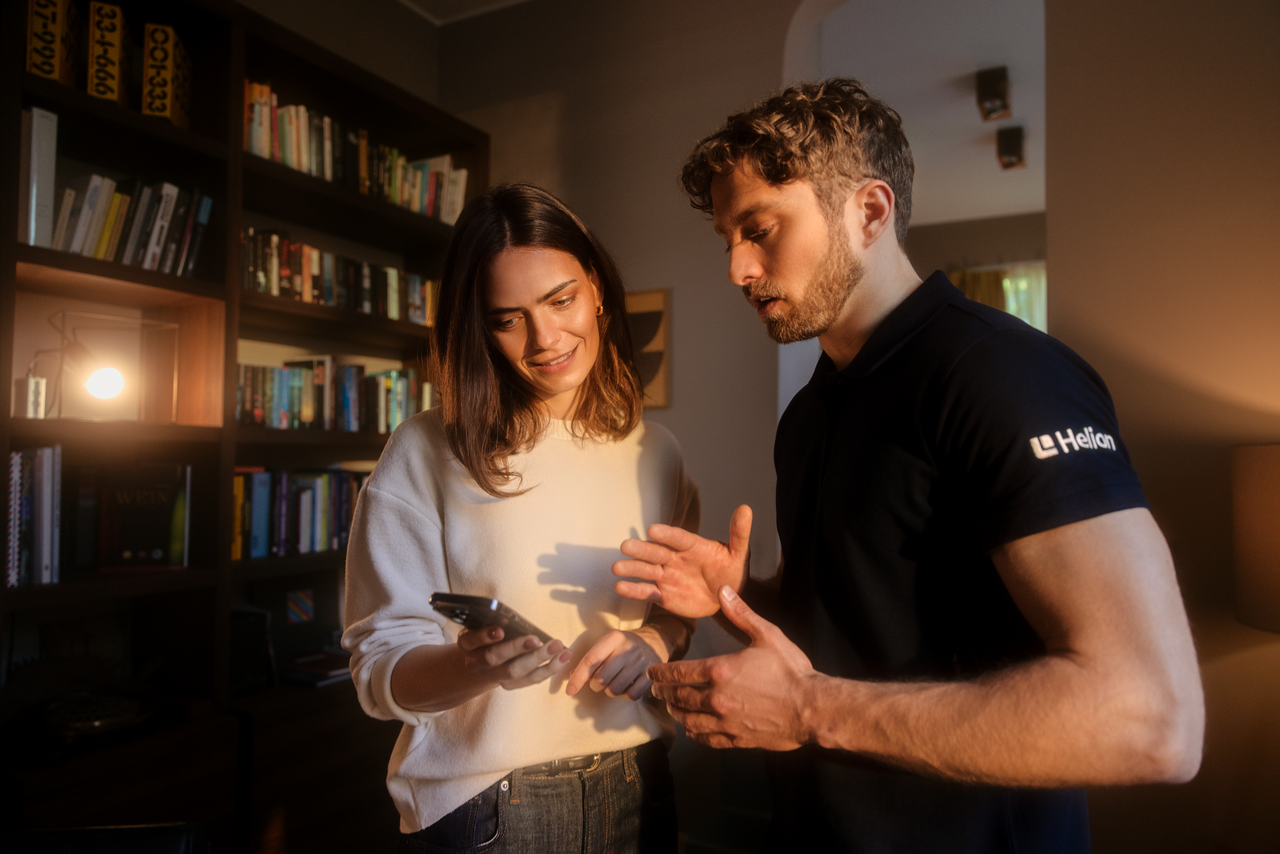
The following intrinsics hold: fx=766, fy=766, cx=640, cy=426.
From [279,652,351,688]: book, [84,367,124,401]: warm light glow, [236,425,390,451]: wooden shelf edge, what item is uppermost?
[84,367,124,401]: warm light glow

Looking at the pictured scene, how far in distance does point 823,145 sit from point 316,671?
2280mm

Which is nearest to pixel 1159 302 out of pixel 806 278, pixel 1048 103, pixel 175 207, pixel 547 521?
pixel 1048 103

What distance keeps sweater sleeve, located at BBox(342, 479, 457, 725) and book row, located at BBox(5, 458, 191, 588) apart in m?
1.26

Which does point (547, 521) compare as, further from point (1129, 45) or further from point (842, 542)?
point (1129, 45)

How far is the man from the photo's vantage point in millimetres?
702

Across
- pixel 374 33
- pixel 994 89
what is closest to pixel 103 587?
pixel 374 33

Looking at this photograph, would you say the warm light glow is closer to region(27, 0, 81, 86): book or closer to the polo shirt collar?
region(27, 0, 81, 86): book

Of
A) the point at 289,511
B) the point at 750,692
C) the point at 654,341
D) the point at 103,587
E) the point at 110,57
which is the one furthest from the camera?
the point at 654,341

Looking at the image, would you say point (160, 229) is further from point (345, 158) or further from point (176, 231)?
point (345, 158)

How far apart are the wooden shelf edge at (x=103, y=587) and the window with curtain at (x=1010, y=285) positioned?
18.5 ft

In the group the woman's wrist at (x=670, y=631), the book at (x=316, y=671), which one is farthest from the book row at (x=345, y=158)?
the woman's wrist at (x=670, y=631)

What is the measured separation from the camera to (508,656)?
36.9 inches

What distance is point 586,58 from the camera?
10.9 feet

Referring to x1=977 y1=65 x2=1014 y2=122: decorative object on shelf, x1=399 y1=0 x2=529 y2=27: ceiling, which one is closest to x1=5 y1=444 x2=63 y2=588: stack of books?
x1=399 y1=0 x2=529 y2=27: ceiling
